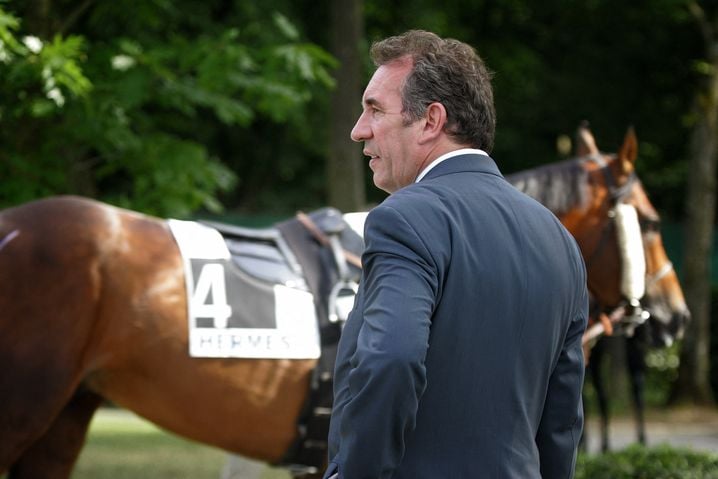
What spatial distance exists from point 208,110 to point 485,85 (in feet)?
44.2

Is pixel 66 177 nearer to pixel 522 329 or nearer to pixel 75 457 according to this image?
pixel 75 457

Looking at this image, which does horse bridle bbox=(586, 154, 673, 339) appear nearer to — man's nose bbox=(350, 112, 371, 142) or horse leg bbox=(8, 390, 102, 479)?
horse leg bbox=(8, 390, 102, 479)

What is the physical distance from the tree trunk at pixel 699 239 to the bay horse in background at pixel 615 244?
9959 mm

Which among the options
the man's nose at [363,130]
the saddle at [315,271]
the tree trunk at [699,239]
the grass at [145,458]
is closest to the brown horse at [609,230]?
the saddle at [315,271]

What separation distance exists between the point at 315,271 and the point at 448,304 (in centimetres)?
306

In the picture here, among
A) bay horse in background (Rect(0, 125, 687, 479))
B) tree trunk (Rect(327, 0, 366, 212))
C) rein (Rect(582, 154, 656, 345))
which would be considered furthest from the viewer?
tree trunk (Rect(327, 0, 366, 212))

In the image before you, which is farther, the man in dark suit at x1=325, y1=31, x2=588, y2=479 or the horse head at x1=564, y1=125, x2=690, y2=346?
the horse head at x1=564, y1=125, x2=690, y2=346

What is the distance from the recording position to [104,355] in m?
4.76

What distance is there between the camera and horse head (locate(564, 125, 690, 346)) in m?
5.47

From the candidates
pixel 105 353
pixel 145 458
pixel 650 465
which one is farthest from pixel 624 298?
pixel 145 458

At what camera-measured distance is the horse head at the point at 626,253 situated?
18.0ft

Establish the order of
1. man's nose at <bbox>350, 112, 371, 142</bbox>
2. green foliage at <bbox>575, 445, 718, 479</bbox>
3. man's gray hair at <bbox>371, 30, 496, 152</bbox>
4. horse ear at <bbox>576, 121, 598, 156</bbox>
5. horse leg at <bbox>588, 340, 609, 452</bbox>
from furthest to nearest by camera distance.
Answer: horse leg at <bbox>588, 340, 609, 452</bbox>, green foliage at <bbox>575, 445, 718, 479</bbox>, horse ear at <bbox>576, 121, 598, 156</bbox>, man's nose at <bbox>350, 112, 371, 142</bbox>, man's gray hair at <bbox>371, 30, 496, 152</bbox>

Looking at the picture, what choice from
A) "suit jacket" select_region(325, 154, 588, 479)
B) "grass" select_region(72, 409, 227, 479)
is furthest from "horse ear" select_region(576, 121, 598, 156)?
"grass" select_region(72, 409, 227, 479)

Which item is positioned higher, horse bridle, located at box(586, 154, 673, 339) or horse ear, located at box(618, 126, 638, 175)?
horse ear, located at box(618, 126, 638, 175)
